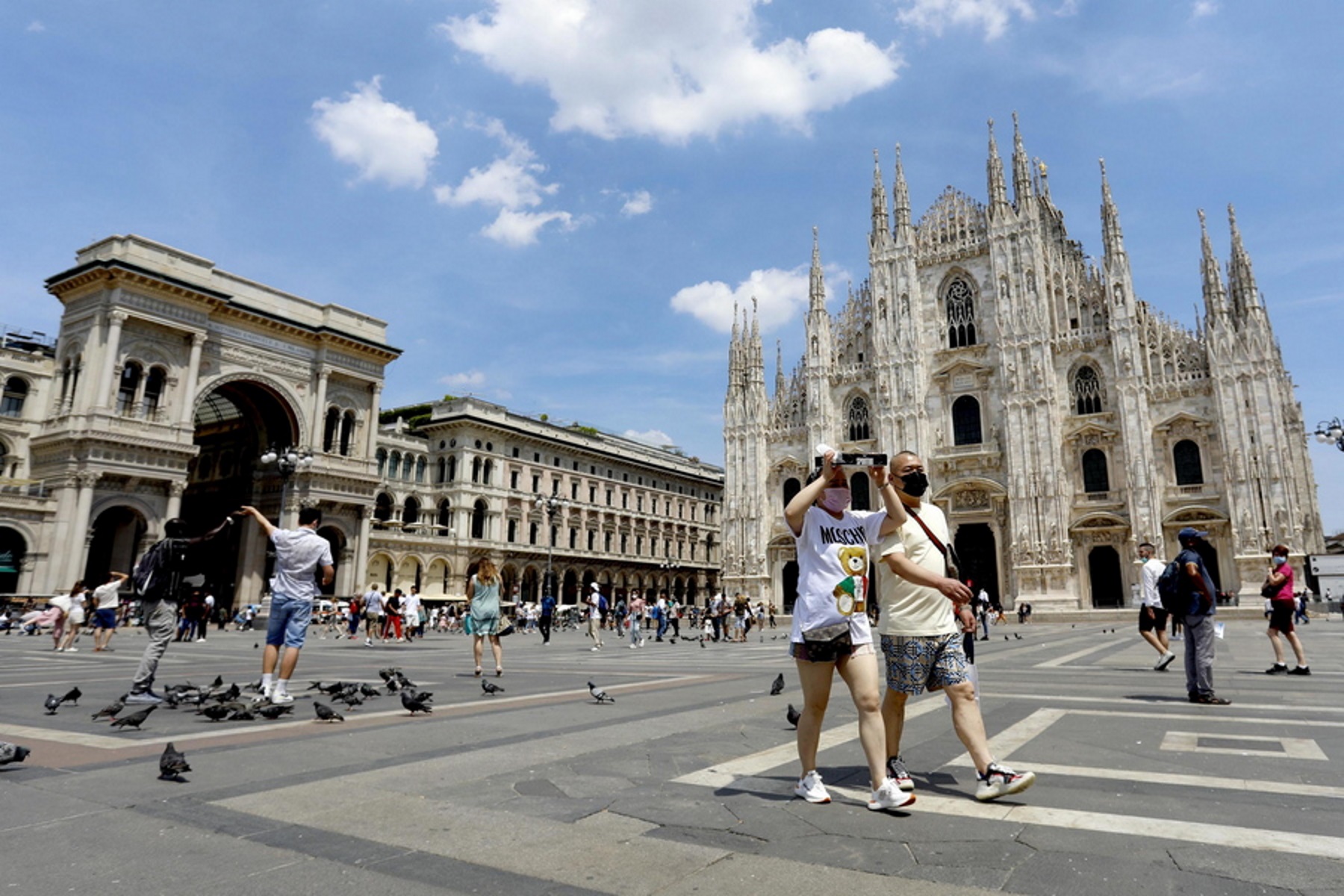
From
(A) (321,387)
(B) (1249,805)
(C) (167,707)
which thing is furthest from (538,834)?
(A) (321,387)

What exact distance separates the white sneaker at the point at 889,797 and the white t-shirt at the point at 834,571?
2.17 feet

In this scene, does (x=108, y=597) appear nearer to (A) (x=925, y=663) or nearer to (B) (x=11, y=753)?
(B) (x=11, y=753)

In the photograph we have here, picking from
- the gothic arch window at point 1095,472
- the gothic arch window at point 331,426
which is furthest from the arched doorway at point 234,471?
the gothic arch window at point 1095,472

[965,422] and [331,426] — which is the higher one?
[965,422]

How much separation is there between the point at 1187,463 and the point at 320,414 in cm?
4050

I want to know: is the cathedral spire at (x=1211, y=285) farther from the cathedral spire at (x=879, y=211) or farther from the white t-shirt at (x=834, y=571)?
the white t-shirt at (x=834, y=571)

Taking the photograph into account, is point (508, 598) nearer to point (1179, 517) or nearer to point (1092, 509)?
point (1092, 509)

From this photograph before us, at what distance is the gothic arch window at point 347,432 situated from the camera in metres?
40.2

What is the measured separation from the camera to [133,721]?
18.8 feet

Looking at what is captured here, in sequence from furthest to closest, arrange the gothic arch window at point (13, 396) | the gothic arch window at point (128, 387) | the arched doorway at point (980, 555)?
the arched doorway at point (980, 555)
the gothic arch window at point (13, 396)
the gothic arch window at point (128, 387)

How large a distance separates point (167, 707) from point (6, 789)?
3.45 meters

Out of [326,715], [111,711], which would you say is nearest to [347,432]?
[111,711]

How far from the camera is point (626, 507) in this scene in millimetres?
63219

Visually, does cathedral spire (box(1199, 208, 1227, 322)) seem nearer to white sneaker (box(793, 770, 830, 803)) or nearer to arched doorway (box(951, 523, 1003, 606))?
arched doorway (box(951, 523, 1003, 606))
